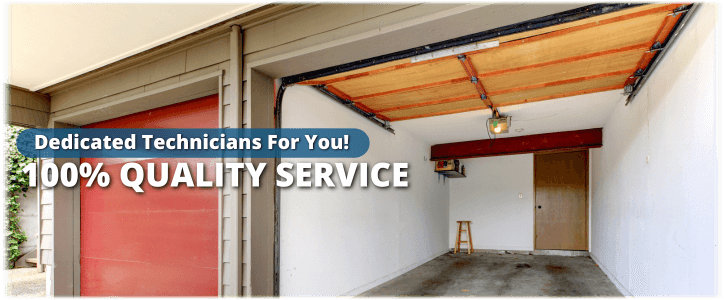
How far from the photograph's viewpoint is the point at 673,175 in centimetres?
305

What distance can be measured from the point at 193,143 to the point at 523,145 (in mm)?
5795

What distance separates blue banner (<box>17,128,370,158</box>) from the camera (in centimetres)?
300

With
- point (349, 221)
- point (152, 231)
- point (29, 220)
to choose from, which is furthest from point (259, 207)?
point (29, 220)

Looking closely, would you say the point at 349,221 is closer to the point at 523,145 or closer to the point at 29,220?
the point at 523,145

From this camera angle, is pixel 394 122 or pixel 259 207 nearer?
pixel 259 207

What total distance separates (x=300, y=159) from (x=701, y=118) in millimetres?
3095

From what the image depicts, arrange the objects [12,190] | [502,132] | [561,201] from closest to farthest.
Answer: [502,132]
[12,190]
[561,201]

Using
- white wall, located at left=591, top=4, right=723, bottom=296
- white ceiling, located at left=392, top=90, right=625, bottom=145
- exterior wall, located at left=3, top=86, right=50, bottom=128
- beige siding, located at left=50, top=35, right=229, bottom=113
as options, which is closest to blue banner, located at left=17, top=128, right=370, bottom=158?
exterior wall, located at left=3, top=86, right=50, bottom=128

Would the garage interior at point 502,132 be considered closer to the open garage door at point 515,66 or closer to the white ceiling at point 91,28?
the open garage door at point 515,66

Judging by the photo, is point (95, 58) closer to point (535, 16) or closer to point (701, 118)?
point (535, 16)

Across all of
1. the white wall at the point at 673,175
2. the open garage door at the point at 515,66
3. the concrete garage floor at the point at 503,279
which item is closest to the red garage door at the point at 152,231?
the open garage door at the point at 515,66

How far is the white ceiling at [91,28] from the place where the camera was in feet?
8.93

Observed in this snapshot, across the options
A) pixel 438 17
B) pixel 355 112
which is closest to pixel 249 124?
pixel 438 17

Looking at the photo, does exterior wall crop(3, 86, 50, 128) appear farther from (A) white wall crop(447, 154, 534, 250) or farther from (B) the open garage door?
(A) white wall crop(447, 154, 534, 250)
